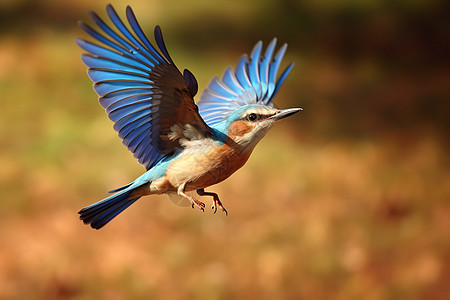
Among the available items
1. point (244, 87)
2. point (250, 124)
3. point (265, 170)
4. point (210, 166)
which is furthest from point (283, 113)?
point (265, 170)

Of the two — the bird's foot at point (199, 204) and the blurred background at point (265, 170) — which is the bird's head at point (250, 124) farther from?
the blurred background at point (265, 170)

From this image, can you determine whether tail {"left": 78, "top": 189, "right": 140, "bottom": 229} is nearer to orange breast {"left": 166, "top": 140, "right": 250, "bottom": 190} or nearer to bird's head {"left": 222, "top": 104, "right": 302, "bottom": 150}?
orange breast {"left": 166, "top": 140, "right": 250, "bottom": 190}

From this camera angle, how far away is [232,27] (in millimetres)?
4637

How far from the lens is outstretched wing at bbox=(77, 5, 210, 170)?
4.44 ft

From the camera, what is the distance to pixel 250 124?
140 cm

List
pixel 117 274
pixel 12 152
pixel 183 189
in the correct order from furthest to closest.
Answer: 1. pixel 12 152
2. pixel 117 274
3. pixel 183 189

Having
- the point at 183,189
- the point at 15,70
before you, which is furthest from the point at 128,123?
the point at 15,70

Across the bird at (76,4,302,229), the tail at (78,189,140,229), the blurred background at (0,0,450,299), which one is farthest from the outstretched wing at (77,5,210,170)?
the blurred background at (0,0,450,299)

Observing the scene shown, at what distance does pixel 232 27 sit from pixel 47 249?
1.98 meters

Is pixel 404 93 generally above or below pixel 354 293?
above

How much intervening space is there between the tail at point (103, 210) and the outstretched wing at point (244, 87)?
41cm

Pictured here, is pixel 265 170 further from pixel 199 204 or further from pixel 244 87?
pixel 199 204

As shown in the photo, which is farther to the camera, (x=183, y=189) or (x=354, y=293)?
(x=354, y=293)

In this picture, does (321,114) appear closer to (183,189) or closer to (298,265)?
(298,265)
